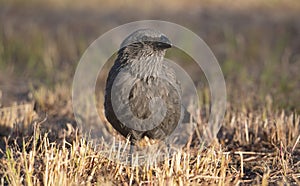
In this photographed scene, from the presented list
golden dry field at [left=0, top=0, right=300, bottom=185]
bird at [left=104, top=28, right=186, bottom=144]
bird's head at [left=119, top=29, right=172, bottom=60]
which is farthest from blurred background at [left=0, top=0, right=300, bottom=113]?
bird's head at [left=119, top=29, right=172, bottom=60]

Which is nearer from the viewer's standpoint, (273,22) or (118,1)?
(273,22)

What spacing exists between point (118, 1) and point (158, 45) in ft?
21.6

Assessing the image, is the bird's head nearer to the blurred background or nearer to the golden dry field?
the golden dry field

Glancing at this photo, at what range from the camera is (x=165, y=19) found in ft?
34.0

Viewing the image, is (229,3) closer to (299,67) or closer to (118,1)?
(118,1)

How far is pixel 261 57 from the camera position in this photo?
9.35 m

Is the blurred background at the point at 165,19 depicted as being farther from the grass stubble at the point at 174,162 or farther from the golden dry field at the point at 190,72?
the grass stubble at the point at 174,162

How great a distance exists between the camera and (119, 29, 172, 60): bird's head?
198 inches

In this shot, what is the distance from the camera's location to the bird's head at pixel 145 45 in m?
5.02

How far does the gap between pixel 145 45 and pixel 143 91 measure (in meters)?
0.43

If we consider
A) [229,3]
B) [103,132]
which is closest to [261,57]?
[229,3]

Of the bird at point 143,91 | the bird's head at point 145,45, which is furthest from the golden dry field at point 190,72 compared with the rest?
the bird's head at point 145,45

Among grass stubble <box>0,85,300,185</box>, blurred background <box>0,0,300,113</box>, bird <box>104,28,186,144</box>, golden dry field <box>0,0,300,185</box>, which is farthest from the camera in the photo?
Answer: blurred background <box>0,0,300,113</box>

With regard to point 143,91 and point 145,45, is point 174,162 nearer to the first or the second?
point 143,91
